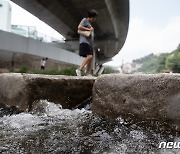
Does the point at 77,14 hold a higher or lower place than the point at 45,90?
higher

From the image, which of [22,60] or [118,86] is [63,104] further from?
[22,60]

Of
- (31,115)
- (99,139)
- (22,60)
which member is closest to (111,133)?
(99,139)

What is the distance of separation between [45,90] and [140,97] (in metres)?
1.55

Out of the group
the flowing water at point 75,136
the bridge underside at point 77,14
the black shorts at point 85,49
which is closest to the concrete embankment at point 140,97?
the flowing water at point 75,136

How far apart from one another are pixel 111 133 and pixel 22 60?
1723cm

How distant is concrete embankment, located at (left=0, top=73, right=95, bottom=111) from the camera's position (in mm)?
3727

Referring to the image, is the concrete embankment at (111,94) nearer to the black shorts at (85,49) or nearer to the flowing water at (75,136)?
the flowing water at (75,136)

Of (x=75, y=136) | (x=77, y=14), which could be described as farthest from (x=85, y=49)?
(x=77, y=14)

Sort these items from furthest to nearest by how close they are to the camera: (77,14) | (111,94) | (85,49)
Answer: (77,14)
(85,49)
(111,94)

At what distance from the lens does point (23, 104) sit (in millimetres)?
3760

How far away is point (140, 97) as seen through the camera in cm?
273

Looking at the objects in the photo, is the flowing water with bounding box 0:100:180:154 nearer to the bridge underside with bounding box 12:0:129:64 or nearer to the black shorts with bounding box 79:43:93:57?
the black shorts with bounding box 79:43:93:57

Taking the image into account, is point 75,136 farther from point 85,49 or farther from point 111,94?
point 85,49

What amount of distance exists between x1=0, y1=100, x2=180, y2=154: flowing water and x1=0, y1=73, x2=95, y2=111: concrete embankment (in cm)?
41
